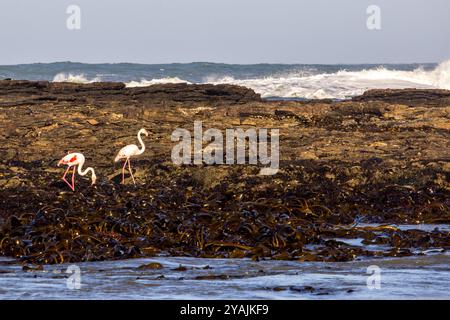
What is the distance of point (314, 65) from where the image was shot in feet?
248

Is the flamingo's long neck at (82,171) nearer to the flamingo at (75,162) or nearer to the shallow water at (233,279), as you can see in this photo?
the flamingo at (75,162)

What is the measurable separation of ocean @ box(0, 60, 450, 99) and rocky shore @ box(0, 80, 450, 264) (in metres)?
26.0

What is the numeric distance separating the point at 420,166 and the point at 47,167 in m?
6.16

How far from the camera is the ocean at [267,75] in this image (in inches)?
1953

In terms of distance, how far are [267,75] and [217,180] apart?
170 feet

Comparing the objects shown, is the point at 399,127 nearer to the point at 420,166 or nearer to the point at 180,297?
the point at 420,166

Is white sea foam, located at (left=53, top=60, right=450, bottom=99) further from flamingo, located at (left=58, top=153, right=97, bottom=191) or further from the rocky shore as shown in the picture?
flamingo, located at (left=58, top=153, right=97, bottom=191)

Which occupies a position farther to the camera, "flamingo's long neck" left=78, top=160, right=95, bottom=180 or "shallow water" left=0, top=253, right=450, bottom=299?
"flamingo's long neck" left=78, top=160, right=95, bottom=180

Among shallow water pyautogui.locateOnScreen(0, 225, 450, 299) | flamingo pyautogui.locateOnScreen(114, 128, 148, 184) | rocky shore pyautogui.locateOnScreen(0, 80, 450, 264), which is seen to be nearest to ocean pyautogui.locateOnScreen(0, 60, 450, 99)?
rocky shore pyautogui.locateOnScreen(0, 80, 450, 264)

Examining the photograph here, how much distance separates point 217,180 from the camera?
16281 mm

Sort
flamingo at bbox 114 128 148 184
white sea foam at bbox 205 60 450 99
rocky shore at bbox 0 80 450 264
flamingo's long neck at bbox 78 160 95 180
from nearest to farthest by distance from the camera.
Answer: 1. rocky shore at bbox 0 80 450 264
2. flamingo's long neck at bbox 78 160 95 180
3. flamingo at bbox 114 128 148 184
4. white sea foam at bbox 205 60 450 99

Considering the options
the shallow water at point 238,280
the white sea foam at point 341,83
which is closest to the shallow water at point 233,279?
the shallow water at point 238,280

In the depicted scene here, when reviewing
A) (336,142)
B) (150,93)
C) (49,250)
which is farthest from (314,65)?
(49,250)

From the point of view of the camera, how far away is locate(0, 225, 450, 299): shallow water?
945 cm
